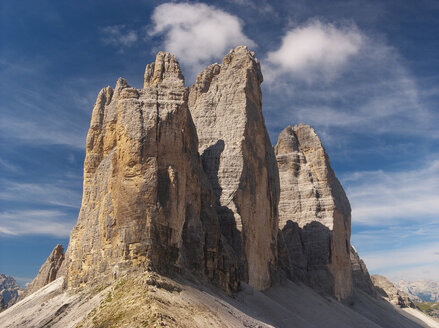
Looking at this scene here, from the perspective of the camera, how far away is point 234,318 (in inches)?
1143

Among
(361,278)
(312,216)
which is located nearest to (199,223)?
(312,216)

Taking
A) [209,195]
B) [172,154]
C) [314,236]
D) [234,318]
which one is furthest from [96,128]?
[314,236]

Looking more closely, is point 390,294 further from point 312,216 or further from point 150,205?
point 150,205

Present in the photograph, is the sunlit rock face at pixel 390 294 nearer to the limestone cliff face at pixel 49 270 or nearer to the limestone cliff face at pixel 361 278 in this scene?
the limestone cliff face at pixel 361 278

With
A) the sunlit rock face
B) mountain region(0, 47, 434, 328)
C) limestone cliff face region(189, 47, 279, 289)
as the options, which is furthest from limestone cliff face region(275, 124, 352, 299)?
the sunlit rock face

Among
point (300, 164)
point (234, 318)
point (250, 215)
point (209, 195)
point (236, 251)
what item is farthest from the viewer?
point (300, 164)

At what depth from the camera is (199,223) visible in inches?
1452

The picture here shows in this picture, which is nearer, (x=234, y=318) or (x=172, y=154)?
(x=234, y=318)

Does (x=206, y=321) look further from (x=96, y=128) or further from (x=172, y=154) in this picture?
(x=96, y=128)

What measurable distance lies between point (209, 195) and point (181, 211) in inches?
365

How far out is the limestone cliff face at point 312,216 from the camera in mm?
69438

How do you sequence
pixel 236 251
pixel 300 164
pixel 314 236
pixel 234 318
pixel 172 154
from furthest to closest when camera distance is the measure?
pixel 300 164 → pixel 314 236 → pixel 236 251 → pixel 172 154 → pixel 234 318

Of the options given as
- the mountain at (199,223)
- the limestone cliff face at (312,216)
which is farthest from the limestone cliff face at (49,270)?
the limestone cliff face at (312,216)

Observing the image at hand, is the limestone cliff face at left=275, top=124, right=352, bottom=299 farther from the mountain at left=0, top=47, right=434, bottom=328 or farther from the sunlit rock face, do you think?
the sunlit rock face
